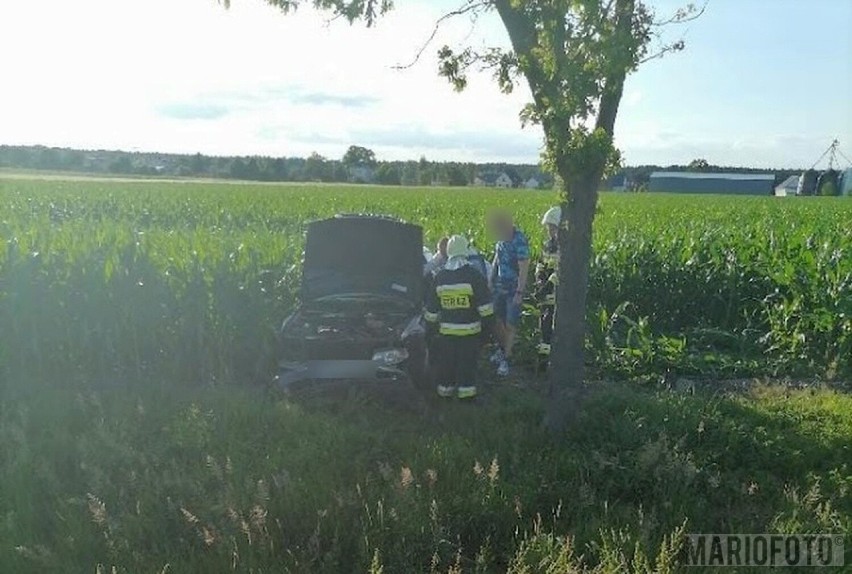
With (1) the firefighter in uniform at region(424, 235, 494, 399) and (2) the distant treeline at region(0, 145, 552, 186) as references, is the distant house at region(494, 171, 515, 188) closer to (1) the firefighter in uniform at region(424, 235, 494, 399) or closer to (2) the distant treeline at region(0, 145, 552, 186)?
(2) the distant treeline at region(0, 145, 552, 186)

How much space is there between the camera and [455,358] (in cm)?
674

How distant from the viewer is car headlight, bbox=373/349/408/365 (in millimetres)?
6551

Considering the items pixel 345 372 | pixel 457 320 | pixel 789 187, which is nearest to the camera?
pixel 345 372

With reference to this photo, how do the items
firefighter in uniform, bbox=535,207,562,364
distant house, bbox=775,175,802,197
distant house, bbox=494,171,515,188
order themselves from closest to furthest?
firefighter in uniform, bbox=535,207,562,364 < distant house, bbox=494,171,515,188 < distant house, bbox=775,175,802,197

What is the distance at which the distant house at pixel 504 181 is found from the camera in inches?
2593

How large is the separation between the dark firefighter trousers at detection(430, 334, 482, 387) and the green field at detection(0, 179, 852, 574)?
293 millimetres

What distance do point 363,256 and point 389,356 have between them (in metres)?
1.47

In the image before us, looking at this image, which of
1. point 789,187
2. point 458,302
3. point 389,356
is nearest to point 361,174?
point 789,187

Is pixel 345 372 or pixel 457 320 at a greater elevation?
pixel 457 320

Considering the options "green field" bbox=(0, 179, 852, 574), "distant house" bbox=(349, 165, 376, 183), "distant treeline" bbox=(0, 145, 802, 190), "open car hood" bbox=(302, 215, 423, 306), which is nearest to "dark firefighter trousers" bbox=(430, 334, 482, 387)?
"green field" bbox=(0, 179, 852, 574)

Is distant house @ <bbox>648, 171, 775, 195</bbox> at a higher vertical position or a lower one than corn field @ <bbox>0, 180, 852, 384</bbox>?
higher

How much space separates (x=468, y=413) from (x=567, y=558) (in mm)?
2624

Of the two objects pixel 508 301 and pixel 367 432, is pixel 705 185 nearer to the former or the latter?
pixel 508 301

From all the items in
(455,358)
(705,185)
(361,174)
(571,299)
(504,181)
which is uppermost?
(361,174)
